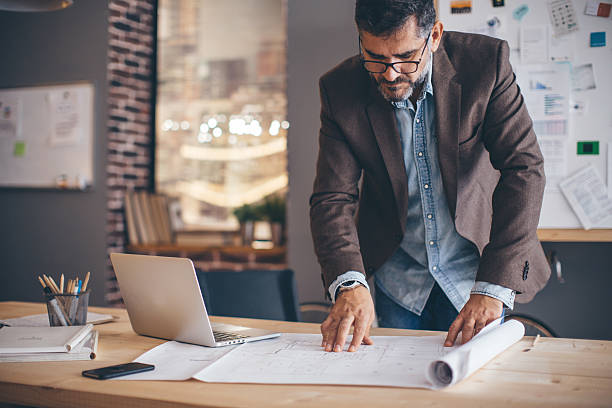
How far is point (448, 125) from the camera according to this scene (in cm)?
169

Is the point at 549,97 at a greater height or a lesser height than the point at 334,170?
greater

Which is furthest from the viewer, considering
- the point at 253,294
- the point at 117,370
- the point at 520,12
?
the point at 520,12

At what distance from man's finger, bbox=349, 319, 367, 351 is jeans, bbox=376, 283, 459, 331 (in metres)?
0.53

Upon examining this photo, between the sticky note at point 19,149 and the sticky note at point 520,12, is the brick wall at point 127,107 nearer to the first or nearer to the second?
the sticky note at point 19,149

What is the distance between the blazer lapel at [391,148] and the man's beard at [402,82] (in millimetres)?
80

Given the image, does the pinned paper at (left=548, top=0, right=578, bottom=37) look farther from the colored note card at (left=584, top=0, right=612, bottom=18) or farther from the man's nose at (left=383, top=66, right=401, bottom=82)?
the man's nose at (left=383, top=66, right=401, bottom=82)

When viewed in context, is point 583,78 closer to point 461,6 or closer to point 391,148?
point 461,6

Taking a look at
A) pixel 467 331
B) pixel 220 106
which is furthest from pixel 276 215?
pixel 467 331

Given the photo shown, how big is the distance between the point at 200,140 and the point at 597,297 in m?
2.74

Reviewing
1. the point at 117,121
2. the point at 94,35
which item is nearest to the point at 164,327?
the point at 117,121

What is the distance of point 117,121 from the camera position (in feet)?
13.1

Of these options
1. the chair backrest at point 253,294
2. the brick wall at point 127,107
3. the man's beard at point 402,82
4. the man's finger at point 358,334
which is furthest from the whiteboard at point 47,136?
the man's finger at point 358,334

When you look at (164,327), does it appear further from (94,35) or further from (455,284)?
(94,35)

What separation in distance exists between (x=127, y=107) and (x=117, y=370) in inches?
126
